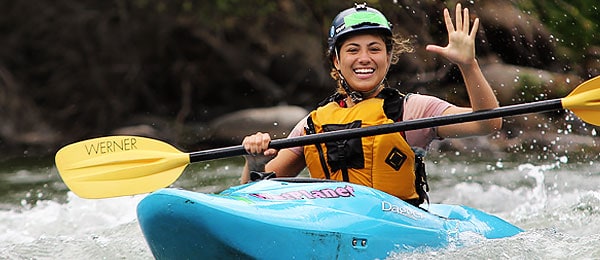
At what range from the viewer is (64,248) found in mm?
4098

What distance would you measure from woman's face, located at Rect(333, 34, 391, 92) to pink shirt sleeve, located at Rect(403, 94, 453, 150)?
156 mm

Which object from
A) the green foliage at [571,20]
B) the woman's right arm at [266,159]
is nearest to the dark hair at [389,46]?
the woman's right arm at [266,159]

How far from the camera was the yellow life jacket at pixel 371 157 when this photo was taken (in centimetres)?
343

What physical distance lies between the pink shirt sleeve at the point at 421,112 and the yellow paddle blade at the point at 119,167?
85 centimetres

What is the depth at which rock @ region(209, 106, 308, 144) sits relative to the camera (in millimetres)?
9359

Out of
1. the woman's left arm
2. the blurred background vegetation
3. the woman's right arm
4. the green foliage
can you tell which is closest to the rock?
the blurred background vegetation

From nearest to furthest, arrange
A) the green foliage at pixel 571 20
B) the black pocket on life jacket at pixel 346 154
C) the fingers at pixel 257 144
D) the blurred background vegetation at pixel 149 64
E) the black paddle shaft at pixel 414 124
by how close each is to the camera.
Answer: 1. the black paddle shaft at pixel 414 124
2. the fingers at pixel 257 144
3. the black pocket on life jacket at pixel 346 154
4. the green foliage at pixel 571 20
5. the blurred background vegetation at pixel 149 64

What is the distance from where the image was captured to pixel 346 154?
3459 mm

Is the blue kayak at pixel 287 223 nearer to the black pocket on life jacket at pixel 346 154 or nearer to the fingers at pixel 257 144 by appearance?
the fingers at pixel 257 144

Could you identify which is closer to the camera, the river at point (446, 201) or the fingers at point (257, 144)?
the fingers at point (257, 144)

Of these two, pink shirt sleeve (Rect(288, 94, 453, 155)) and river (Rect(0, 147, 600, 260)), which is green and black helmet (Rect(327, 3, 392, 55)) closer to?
pink shirt sleeve (Rect(288, 94, 453, 155))

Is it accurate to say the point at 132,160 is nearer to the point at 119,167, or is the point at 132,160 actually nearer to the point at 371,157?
the point at 119,167

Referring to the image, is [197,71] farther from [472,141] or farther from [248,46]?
[472,141]

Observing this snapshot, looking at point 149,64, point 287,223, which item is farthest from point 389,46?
point 149,64
